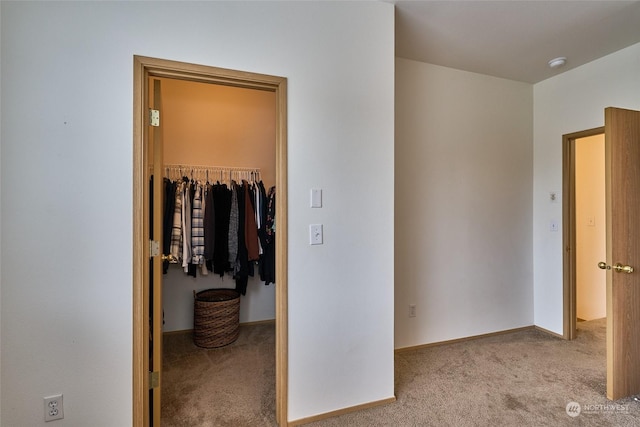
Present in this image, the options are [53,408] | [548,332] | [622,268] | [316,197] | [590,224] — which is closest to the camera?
[53,408]

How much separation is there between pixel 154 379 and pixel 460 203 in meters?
2.76

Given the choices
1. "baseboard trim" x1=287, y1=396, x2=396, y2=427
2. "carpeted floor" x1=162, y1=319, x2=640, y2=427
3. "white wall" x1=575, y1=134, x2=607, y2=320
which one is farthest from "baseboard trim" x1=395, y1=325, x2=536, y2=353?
"white wall" x1=575, y1=134, x2=607, y2=320

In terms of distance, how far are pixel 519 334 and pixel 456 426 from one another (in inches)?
71.5

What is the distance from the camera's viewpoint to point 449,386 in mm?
2104

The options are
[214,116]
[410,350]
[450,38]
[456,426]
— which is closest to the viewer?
[456,426]

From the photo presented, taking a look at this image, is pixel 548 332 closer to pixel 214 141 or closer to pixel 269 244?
pixel 269 244

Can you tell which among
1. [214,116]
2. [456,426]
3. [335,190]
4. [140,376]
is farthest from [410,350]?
[214,116]

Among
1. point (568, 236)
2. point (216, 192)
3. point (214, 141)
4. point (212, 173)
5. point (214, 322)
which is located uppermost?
point (214, 141)

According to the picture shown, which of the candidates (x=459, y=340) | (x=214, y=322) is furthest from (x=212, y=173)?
(x=459, y=340)

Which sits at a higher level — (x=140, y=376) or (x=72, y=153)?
(x=72, y=153)

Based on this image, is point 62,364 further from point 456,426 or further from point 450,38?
point 450,38

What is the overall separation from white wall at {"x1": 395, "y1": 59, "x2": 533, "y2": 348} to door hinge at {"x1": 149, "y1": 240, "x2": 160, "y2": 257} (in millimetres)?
1871

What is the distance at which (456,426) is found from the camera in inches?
67.2

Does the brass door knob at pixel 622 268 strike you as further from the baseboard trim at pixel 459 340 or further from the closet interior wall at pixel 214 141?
the closet interior wall at pixel 214 141
